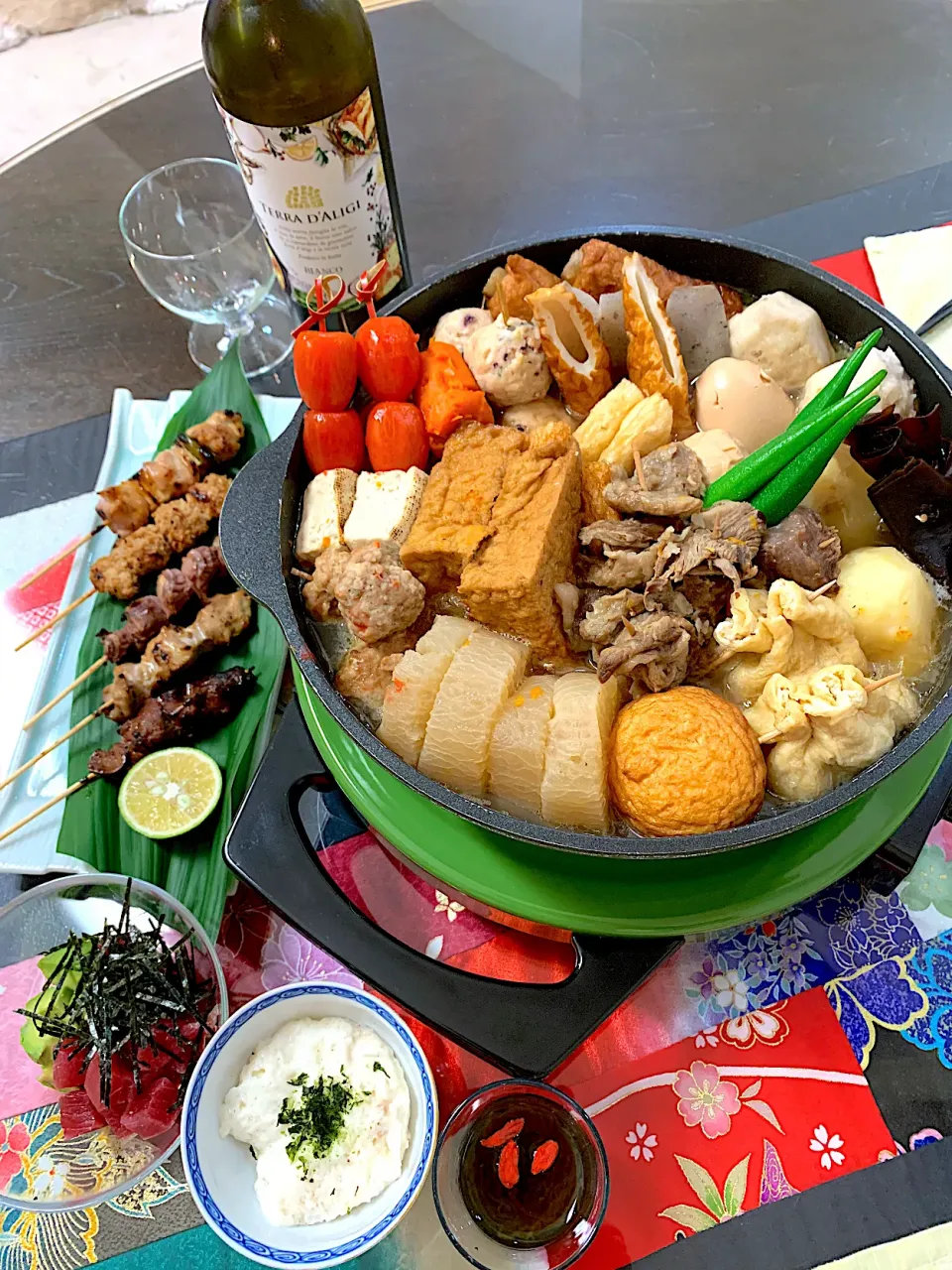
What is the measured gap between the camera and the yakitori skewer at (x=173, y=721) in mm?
2014

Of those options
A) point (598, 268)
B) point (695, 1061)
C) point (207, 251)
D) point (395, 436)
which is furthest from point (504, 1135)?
point (207, 251)

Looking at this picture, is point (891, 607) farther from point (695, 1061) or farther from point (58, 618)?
point (58, 618)

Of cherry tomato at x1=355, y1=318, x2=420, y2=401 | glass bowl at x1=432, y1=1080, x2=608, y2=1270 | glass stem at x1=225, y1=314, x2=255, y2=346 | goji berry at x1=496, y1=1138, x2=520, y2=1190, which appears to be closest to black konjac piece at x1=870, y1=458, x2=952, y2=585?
cherry tomato at x1=355, y1=318, x2=420, y2=401

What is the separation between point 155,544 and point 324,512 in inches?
27.5

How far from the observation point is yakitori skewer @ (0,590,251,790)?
212 cm

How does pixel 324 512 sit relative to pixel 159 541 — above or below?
above

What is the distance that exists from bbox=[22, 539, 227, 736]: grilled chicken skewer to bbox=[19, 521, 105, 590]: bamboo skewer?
228 millimetres

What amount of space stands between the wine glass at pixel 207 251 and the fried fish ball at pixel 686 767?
5.66 ft

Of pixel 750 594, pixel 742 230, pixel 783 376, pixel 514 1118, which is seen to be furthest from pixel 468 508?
pixel 742 230

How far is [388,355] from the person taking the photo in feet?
6.24

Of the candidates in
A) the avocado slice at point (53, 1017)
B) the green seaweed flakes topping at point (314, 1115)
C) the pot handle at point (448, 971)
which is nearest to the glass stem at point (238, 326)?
the pot handle at point (448, 971)

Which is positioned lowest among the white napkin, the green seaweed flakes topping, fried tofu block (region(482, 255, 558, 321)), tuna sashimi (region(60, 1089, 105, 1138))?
tuna sashimi (region(60, 1089, 105, 1138))

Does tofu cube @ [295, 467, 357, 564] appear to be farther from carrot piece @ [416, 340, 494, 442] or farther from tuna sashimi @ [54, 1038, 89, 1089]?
tuna sashimi @ [54, 1038, 89, 1089]

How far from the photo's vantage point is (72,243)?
112 inches
